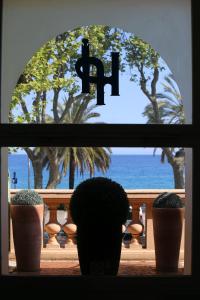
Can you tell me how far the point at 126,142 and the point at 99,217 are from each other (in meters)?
1.05

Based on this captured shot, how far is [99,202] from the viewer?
4.17 metres

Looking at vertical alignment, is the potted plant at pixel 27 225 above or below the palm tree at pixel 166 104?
below

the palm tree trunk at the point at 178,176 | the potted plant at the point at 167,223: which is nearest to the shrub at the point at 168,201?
the potted plant at the point at 167,223

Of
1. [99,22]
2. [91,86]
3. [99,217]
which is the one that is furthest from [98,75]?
[99,217]

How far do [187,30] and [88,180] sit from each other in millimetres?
1404

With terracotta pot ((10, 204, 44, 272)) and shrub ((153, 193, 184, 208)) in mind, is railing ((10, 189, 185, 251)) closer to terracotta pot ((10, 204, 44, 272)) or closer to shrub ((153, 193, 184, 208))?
shrub ((153, 193, 184, 208))

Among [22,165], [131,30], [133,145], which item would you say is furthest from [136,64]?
[133,145]

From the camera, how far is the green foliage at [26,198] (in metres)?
4.87

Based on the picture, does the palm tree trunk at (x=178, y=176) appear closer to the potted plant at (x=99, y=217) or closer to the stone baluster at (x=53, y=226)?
the potted plant at (x=99, y=217)

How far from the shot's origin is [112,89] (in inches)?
165

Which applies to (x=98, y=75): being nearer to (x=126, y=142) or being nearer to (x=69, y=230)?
(x=126, y=142)

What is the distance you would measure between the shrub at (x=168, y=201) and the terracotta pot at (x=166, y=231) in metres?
0.04

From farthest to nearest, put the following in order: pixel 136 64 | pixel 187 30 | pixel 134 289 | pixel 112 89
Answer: pixel 136 64 → pixel 112 89 → pixel 187 30 → pixel 134 289
